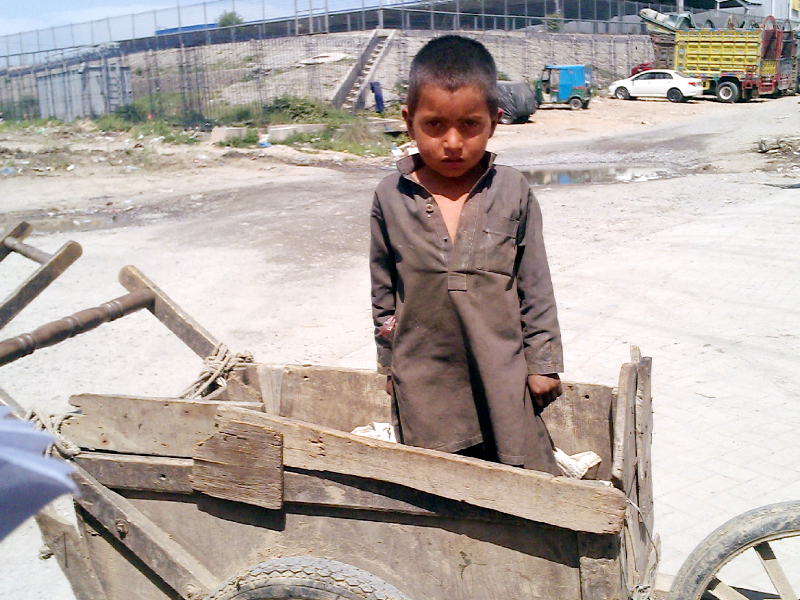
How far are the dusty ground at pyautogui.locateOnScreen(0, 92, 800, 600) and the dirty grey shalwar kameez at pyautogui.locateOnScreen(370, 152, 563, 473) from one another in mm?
1427

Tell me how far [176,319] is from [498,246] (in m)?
1.49

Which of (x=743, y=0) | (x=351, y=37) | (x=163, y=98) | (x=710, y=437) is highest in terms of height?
(x=743, y=0)

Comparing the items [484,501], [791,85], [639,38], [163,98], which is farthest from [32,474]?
[639,38]

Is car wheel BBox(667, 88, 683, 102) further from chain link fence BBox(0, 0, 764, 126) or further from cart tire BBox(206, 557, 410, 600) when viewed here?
cart tire BBox(206, 557, 410, 600)

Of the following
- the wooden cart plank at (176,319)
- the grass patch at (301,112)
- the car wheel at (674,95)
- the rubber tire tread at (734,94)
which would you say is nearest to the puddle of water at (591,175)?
the grass patch at (301,112)

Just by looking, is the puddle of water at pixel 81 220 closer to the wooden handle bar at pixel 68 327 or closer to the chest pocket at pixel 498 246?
the wooden handle bar at pixel 68 327

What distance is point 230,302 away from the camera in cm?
667

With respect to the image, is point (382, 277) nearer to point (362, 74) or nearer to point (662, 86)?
point (362, 74)

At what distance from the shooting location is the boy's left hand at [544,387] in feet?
7.02

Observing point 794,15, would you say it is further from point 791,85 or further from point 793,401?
point 793,401

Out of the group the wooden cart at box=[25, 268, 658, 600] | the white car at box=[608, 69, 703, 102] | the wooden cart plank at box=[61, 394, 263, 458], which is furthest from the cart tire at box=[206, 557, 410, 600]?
the white car at box=[608, 69, 703, 102]

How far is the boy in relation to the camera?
6.78 feet

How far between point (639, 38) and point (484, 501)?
44884 millimetres

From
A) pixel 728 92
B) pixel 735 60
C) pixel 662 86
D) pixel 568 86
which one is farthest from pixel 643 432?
pixel 735 60
